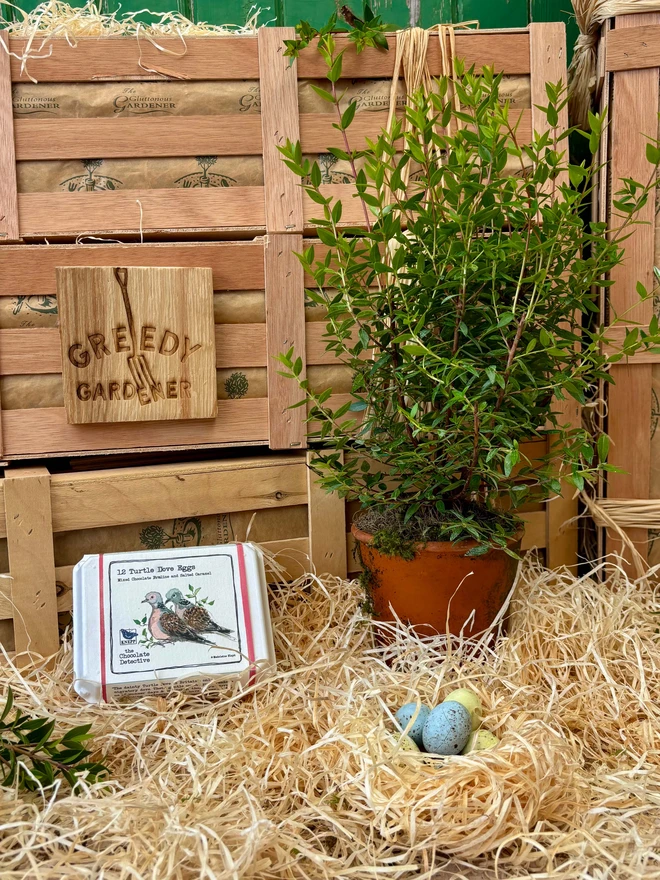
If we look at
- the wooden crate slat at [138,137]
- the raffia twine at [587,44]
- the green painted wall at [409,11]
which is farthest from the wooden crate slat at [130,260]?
the raffia twine at [587,44]

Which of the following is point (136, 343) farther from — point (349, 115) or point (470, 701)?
point (470, 701)

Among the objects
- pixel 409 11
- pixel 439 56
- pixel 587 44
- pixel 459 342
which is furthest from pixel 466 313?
pixel 409 11

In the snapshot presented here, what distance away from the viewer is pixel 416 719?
50.1 inches

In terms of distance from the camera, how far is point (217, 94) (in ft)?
5.69

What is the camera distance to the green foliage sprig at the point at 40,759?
1.17 metres

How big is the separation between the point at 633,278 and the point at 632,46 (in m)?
0.53

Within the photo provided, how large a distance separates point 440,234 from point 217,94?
2.24 ft

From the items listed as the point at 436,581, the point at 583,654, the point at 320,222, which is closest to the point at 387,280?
the point at 320,222

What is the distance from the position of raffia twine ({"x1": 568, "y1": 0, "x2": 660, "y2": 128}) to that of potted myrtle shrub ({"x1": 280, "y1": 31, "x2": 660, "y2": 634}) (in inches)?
18.6

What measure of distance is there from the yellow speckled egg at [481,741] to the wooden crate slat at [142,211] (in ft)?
3.83

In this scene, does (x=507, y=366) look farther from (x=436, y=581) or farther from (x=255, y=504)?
(x=255, y=504)

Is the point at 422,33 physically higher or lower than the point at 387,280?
higher

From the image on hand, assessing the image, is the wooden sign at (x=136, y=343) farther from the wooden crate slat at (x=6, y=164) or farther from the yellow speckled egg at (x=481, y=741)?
the yellow speckled egg at (x=481, y=741)

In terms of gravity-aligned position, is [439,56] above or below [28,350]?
above
